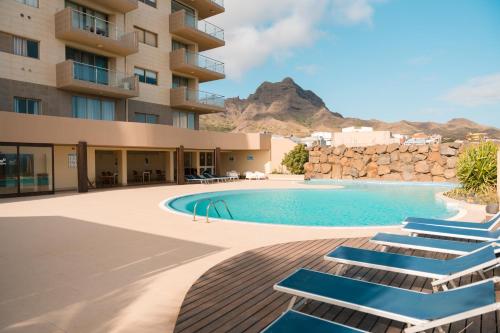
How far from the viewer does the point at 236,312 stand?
12.3 feet

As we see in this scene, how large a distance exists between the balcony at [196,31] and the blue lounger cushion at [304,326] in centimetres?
2571

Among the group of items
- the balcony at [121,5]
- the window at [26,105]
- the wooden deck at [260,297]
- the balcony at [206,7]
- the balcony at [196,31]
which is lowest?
the wooden deck at [260,297]

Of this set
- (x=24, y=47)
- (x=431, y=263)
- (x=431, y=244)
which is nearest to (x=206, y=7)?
(x=24, y=47)

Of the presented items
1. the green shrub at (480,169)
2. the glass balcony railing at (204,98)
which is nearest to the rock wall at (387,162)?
the glass balcony railing at (204,98)

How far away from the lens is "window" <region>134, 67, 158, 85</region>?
23953 mm

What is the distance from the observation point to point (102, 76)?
813 inches

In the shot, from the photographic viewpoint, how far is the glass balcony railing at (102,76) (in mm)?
19391

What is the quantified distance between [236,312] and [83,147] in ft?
55.3

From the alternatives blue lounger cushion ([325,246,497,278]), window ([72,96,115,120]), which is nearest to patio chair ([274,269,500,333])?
blue lounger cushion ([325,246,497,278])

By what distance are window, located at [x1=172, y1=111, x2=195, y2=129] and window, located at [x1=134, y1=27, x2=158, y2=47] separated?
5.15 meters

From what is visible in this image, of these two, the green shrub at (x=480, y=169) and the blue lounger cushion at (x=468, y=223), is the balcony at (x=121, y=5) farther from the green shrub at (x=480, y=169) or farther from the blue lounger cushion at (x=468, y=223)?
the blue lounger cushion at (x=468, y=223)

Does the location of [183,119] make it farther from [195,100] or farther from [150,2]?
[150,2]

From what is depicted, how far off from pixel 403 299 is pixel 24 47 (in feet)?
69.6

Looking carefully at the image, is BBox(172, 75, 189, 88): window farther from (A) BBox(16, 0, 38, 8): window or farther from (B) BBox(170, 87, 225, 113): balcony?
(A) BBox(16, 0, 38, 8): window
